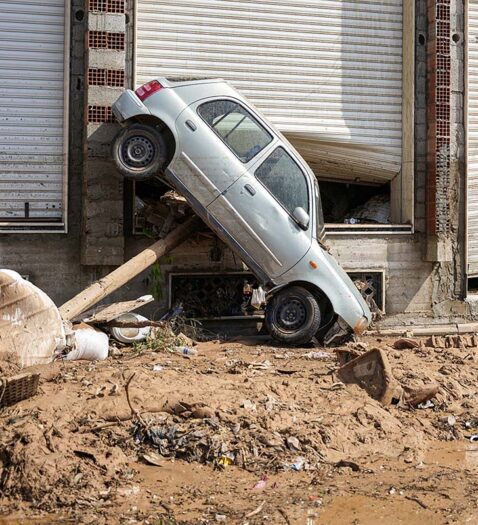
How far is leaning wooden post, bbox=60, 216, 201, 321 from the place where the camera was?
9.38 meters

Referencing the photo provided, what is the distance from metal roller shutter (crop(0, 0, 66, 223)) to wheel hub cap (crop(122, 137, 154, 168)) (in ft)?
3.84

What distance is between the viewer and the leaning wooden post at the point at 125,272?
938cm

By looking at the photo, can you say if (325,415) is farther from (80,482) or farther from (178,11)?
(178,11)

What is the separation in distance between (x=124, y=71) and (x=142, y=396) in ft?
17.8

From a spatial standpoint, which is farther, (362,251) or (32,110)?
(362,251)

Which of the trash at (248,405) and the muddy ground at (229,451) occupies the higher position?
the trash at (248,405)

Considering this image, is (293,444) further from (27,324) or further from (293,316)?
(293,316)

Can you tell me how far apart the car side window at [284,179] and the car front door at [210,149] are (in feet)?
0.69

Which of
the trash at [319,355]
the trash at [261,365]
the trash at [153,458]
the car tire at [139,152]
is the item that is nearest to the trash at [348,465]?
the trash at [153,458]

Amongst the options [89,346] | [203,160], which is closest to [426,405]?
[89,346]

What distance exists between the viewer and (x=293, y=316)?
400 inches

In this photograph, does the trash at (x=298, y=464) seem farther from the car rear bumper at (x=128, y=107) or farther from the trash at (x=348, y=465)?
the car rear bumper at (x=128, y=107)

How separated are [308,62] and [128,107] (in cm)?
320

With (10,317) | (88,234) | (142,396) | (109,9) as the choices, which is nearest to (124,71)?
(109,9)
